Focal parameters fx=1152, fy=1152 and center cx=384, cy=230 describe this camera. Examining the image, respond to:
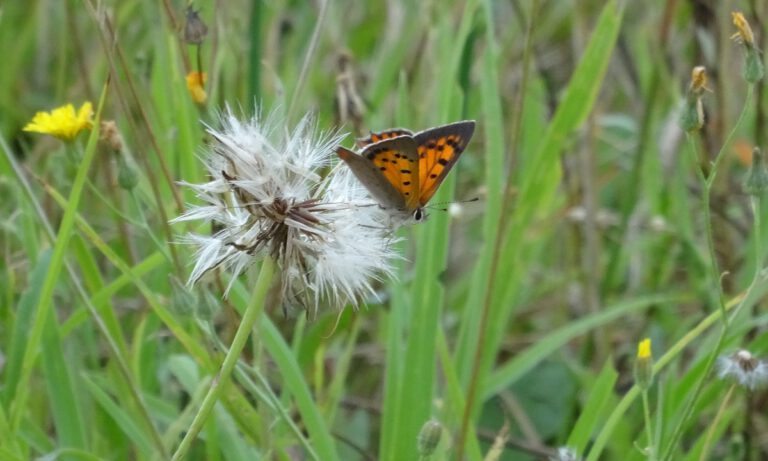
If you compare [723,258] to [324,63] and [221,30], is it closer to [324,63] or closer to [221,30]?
[221,30]

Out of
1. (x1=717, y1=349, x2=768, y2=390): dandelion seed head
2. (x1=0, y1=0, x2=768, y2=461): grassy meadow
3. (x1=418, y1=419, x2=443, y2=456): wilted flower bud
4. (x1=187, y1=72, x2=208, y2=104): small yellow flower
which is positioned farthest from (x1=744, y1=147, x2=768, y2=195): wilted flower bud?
(x1=187, y1=72, x2=208, y2=104): small yellow flower

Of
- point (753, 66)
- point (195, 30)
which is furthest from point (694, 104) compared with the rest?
point (195, 30)

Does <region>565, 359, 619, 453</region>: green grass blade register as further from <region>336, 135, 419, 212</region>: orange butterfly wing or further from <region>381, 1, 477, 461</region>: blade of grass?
<region>336, 135, 419, 212</region>: orange butterfly wing

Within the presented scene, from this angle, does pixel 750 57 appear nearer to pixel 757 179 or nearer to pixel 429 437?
pixel 757 179

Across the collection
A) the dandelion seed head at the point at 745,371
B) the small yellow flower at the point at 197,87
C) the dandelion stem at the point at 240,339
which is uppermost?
the small yellow flower at the point at 197,87

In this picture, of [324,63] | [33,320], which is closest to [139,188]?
[33,320]

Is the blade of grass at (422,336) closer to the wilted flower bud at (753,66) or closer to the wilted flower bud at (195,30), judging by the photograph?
the wilted flower bud at (195,30)

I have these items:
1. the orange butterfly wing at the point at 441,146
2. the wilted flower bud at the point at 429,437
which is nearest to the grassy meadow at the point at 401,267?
the wilted flower bud at the point at 429,437
